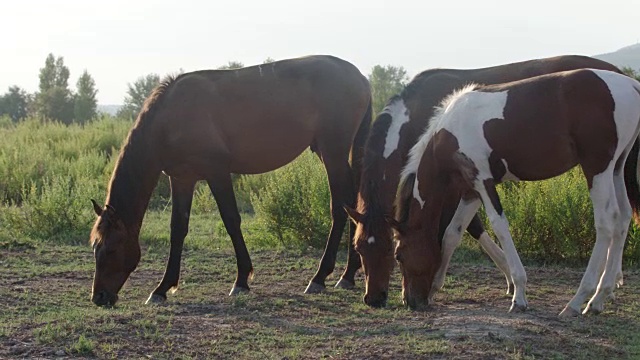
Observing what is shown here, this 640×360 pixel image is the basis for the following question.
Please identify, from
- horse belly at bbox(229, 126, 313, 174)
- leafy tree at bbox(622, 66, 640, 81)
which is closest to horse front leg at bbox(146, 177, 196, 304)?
horse belly at bbox(229, 126, 313, 174)

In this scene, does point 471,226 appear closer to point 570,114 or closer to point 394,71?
point 570,114

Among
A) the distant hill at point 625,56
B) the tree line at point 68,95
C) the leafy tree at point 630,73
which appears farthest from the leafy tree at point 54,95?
the distant hill at point 625,56

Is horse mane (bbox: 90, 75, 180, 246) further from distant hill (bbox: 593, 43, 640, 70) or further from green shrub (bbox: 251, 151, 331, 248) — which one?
distant hill (bbox: 593, 43, 640, 70)

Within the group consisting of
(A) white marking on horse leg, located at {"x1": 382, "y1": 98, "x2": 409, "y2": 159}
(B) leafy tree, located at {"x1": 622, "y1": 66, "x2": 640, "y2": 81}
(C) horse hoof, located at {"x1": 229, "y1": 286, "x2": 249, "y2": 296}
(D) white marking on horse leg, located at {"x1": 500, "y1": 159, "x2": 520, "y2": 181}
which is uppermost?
(B) leafy tree, located at {"x1": 622, "y1": 66, "x2": 640, "y2": 81}

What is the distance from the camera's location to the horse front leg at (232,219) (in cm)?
790

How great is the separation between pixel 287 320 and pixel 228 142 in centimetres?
231

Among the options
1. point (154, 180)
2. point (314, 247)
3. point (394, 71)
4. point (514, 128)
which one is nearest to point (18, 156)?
point (314, 247)

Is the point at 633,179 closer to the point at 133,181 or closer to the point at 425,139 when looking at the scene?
the point at 425,139

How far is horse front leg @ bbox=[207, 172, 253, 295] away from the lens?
790 centimetres

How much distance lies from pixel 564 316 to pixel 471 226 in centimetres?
147

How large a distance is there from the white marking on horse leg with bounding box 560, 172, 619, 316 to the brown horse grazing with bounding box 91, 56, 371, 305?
2.35 metres

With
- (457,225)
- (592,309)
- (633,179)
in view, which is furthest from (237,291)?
(633,179)

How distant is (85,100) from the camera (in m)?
39.2

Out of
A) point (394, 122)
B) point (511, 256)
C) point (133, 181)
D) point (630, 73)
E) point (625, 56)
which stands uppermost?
point (625, 56)
